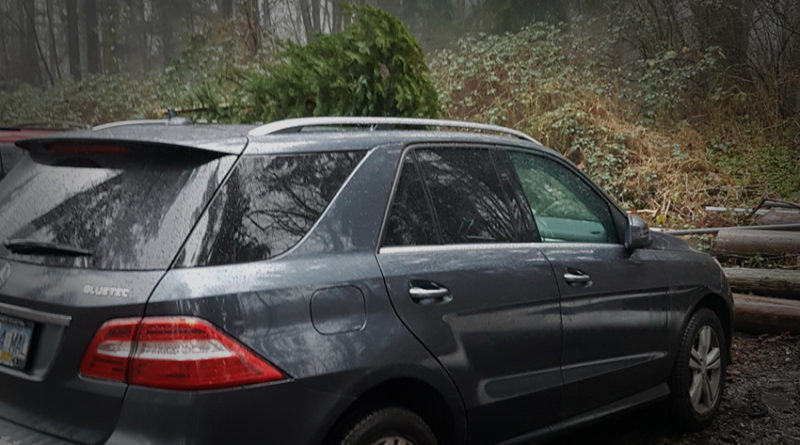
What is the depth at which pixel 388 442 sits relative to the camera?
9.26 feet

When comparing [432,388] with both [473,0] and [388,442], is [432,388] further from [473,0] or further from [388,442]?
Result: [473,0]

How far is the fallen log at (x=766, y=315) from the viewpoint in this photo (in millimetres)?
6814

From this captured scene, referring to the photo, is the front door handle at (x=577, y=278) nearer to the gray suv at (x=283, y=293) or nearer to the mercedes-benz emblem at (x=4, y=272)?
the gray suv at (x=283, y=293)

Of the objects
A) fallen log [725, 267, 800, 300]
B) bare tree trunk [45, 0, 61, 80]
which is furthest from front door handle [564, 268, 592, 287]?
bare tree trunk [45, 0, 61, 80]

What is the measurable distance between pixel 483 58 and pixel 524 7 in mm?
2646

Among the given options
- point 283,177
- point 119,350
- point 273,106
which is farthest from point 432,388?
point 273,106

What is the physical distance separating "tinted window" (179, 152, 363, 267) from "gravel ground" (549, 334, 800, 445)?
267 centimetres

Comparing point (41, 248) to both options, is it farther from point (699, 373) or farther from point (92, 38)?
point (92, 38)

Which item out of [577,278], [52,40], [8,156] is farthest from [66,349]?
[52,40]

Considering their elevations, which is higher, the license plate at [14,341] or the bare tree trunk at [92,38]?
the bare tree trunk at [92,38]

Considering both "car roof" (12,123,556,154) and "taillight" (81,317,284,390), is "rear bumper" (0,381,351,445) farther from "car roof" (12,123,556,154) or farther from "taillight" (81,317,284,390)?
"car roof" (12,123,556,154)

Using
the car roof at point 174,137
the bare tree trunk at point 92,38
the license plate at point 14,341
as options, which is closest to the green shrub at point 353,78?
the car roof at point 174,137

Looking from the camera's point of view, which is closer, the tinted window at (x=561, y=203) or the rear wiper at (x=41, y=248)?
the rear wiper at (x=41, y=248)

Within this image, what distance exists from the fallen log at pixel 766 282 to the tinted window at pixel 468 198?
4271 millimetres
